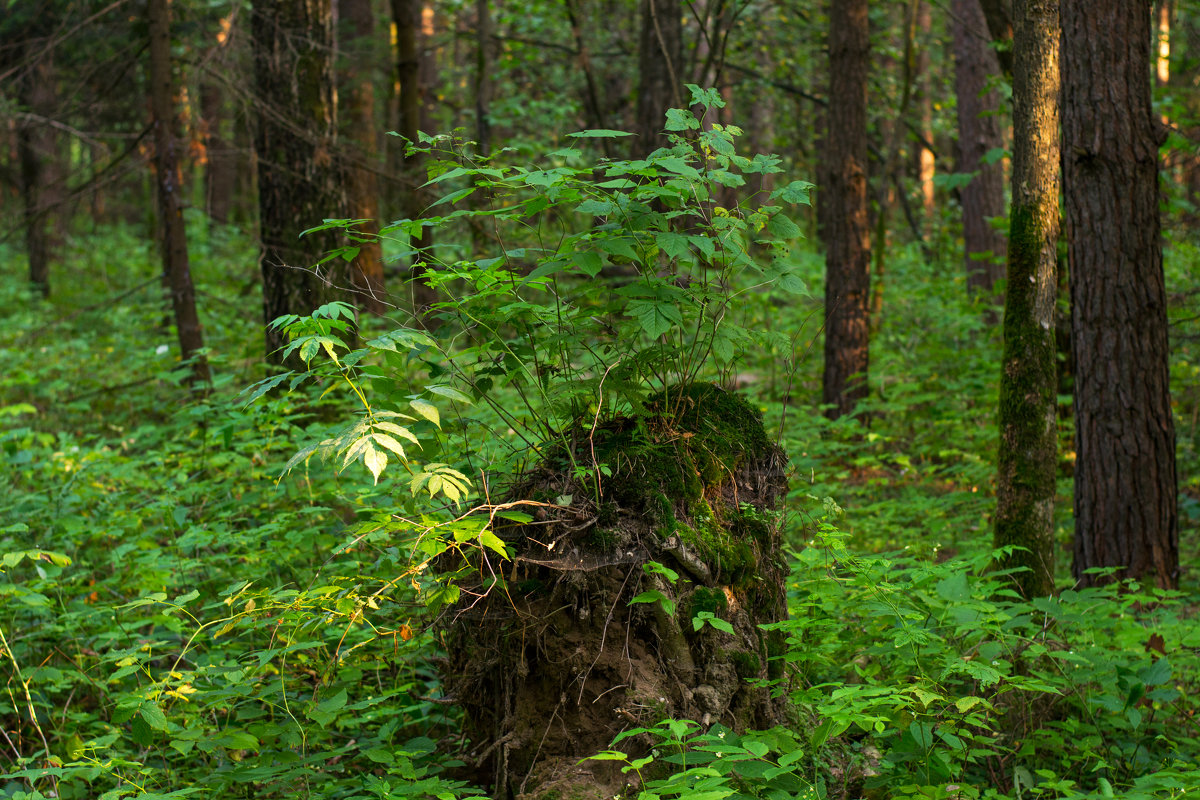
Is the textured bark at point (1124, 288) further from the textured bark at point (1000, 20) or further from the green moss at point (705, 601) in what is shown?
the textured bark at point (1000, 20)

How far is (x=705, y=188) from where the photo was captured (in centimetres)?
289

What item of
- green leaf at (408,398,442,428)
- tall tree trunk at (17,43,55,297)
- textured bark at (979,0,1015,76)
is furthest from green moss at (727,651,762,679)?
tall tree trunk at (17,43,55,297)

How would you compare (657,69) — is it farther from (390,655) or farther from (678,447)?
(390,655)

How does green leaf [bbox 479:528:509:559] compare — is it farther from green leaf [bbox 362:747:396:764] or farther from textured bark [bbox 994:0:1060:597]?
textured bark [bbox 994:0:1060:597]

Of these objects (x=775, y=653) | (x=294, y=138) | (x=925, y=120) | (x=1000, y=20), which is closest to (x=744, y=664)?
(x=775, y=653)

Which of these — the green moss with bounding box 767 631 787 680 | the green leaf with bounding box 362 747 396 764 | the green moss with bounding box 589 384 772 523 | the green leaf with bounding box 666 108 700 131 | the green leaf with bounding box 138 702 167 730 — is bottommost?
the green leaf with bounding box 362 747 396 764

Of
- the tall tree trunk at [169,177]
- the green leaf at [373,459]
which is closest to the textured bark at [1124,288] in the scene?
the green leaf at [373,459]

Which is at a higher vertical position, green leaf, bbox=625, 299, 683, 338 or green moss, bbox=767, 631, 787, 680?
green leaf, bbox=625, 299, 683, 338

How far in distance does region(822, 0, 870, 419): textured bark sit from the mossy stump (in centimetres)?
623

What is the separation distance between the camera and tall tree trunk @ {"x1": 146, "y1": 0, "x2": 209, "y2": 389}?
7332 millimetres

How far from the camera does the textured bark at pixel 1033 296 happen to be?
4195 millimetres

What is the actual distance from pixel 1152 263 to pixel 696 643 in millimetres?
3736

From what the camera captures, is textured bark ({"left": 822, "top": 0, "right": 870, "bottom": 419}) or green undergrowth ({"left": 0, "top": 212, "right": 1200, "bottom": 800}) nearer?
green undergrowth ({"left": 0, "top": 212, "right": 1200, "bottom": 800})

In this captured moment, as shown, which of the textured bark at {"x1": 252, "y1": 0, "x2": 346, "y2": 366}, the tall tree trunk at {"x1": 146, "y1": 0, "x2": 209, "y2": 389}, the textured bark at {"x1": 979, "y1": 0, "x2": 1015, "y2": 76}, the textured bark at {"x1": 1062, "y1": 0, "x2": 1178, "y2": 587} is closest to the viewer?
the textured bark at {"x1": 1062, "y1": 0, "x2": 1178, "y2": 587}
